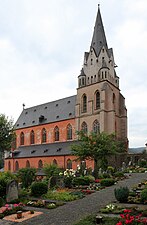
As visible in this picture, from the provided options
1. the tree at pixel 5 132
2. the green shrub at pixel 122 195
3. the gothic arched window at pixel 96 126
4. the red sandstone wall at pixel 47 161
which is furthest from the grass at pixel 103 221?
the gothic arched window at pixel 96 126

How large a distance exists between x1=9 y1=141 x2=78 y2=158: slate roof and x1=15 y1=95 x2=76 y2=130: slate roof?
5278 millimetres

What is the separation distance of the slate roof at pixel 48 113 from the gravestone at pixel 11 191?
3427cm

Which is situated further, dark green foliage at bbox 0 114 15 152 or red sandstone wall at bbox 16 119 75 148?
red sandstone wall at bbox 16 119 75 148

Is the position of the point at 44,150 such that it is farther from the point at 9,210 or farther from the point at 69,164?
the point at 9,210

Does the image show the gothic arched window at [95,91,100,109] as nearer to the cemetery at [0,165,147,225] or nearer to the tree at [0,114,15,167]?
the tree at [0,114,15,167]

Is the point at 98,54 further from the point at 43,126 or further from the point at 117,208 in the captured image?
the point at 117,208

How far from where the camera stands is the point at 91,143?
110 feet

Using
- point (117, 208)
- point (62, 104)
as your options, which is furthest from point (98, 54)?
point (117, 208)

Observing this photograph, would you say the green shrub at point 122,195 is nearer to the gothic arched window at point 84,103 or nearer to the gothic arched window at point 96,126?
the gothic arched window at point 96,126

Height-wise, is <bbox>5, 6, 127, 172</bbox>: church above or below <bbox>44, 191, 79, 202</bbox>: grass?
above

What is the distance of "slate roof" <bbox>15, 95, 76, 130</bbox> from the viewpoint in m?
54.5

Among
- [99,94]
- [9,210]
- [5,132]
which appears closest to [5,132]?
[5,132]

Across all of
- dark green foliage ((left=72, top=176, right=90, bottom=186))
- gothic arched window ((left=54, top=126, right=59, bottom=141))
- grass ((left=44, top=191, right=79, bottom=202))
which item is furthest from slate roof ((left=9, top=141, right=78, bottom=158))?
grass ((left=44, top=191, right=79, bottom=202))

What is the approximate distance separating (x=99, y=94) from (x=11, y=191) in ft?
108
